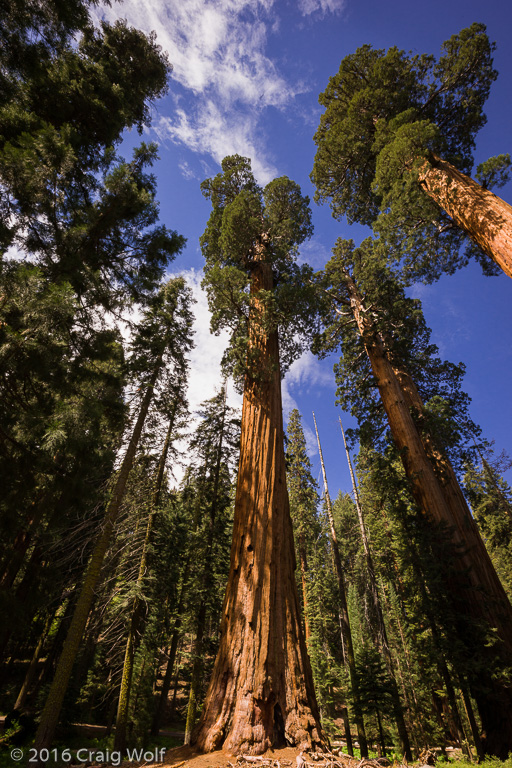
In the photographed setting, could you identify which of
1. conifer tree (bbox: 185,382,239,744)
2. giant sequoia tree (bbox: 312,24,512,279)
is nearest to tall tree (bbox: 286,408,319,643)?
conifer tree (bbox: 185,382,239,744)

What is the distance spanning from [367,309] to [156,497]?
9624 mm

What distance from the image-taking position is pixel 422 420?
908 cm

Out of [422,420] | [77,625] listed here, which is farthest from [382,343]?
[77,625]

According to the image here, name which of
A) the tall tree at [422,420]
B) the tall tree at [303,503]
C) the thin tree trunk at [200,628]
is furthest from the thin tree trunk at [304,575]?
the tall tree at [422,420]

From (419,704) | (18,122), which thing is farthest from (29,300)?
(419,704)

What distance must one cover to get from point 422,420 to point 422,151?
22.7 feet

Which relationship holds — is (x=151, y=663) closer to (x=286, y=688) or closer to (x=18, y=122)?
(x=286, y=688)

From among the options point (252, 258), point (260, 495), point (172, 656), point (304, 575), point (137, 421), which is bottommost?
point (172, 656)

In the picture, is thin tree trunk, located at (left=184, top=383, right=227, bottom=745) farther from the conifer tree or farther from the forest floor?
the forest floor

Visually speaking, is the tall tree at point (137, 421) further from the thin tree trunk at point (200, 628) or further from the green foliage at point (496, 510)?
the green foliage at point (496, 510)

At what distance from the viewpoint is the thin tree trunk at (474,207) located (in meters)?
5.22

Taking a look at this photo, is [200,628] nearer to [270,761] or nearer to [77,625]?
[77,625]

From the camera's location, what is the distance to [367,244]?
483 inches

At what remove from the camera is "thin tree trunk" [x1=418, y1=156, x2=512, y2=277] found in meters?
5.22
